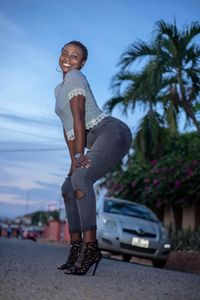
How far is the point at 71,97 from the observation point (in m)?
3.93

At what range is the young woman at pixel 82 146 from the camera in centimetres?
373

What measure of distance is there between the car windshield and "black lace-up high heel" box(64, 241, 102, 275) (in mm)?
7021

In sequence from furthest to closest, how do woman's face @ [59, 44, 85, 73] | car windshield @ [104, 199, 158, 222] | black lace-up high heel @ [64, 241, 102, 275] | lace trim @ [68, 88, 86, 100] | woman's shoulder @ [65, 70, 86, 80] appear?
1. car windshield @ [104, 199, 158, 222]
2. woman's face @ [59, 44, 85, 73]
3. woman's shoulder @ [65, 70, 86, 80]
4. lace trim @ [68, 88, 86, 100]
5. black lace-up high heel @ [64, 241, 102, 275]

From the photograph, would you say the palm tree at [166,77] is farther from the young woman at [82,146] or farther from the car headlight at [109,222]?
the young woman at [82,146]

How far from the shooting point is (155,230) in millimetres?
10391

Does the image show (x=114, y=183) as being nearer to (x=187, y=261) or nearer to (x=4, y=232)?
(x=187, y=261)

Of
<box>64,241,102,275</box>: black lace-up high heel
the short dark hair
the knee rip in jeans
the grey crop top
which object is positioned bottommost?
<box>64,241,102,275</box>: black lace-up high heel

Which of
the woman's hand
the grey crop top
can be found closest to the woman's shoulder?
the grey crop top

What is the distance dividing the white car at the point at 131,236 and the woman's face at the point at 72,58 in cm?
613

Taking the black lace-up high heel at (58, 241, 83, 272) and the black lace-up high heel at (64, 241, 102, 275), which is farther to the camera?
the black lace-up high heel at (58, 241, 83, 272)

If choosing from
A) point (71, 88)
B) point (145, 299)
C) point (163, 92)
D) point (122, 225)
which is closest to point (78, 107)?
point (71, 88)

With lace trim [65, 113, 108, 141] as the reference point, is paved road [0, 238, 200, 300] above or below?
below

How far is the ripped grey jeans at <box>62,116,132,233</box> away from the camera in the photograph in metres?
3.76

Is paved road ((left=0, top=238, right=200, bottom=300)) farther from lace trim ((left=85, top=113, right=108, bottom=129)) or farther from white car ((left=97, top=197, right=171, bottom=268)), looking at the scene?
white car ((left=97, top=197, right=171, bottom=268))
